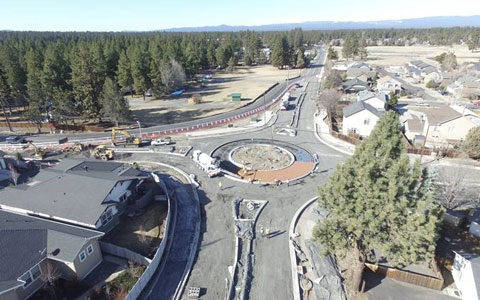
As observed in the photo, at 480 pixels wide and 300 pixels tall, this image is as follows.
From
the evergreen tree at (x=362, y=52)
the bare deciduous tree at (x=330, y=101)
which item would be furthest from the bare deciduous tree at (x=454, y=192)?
the evergreen tree at (x=362, y=52)

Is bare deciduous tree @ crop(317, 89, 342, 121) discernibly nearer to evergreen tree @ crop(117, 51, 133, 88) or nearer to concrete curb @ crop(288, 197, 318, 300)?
concrete curb @ crop(288, 197, 318, 300)

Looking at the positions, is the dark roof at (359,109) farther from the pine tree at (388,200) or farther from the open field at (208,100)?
the pine tree at (388,200)

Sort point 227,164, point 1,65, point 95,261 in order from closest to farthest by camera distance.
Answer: point 95,261
point 227,164
point 1,65

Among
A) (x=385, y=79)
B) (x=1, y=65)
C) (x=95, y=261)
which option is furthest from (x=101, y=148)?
(x=385, y=79)

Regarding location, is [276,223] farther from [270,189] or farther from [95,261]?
[95,261]

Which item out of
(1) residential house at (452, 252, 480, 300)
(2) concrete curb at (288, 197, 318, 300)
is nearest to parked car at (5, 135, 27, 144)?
(2) concrete curb at (288, 197, 318, 300)

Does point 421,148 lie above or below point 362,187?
below

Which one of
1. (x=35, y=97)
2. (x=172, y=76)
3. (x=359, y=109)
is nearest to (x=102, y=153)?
(x=35, y=97)
